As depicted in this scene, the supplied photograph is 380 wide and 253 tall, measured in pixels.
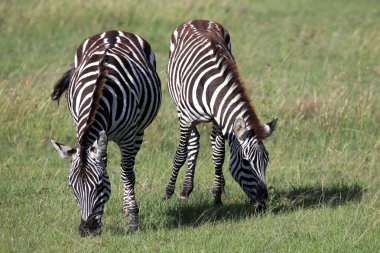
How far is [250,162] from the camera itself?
27.6 feet

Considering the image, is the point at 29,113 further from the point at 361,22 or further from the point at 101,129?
the point at 361,22

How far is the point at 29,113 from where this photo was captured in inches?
470

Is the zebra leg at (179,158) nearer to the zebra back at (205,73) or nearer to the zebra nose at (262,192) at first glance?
the zebra back at (205,73)

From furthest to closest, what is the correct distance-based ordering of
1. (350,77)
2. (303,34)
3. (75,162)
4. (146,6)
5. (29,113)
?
(146,6), (303,34), (350,77), (29,113), (75,162)

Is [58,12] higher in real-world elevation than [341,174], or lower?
higher

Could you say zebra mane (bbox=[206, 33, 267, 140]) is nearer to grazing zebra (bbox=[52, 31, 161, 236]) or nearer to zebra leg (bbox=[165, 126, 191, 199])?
grazing zebra (bbox=[52, 31, 161, 236])

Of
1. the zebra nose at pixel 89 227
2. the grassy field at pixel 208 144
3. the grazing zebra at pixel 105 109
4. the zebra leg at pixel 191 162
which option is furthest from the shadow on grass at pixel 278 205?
the zebra nose at pixel 89 227

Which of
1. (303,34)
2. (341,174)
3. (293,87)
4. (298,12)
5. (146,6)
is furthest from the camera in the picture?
(298,12)

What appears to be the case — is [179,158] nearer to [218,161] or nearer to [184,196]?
[218,161]

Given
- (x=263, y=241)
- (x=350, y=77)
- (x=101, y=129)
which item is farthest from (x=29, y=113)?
(x=350, y=77)

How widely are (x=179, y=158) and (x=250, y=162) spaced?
2.08 metres

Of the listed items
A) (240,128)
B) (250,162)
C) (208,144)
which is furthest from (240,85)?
(208,144)

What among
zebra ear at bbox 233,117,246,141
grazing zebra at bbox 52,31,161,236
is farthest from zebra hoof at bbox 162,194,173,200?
zebra ear at bbox 233,117,246,141

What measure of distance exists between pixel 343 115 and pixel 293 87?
1.68 m
